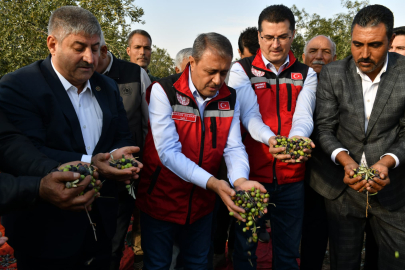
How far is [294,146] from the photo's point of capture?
3.11m

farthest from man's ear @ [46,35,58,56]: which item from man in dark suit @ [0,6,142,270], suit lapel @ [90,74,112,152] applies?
suit lapel @ [90,74,112,152]

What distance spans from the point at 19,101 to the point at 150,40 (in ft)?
13.0

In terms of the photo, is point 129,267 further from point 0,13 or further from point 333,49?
point 0,13

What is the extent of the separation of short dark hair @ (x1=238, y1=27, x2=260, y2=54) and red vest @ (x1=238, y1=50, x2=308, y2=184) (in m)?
1.59

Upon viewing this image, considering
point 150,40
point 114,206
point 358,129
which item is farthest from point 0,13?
point 358,129

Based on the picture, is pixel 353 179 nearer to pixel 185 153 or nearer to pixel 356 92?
pixel 356 92

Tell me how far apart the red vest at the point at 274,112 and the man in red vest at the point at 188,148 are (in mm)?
461

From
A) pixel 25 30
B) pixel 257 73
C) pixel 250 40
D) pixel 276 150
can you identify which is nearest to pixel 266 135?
pixel 276 150

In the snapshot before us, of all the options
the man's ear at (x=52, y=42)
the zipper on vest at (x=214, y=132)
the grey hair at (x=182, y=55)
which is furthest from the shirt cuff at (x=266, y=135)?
the grey hair at (x=182, y=55)

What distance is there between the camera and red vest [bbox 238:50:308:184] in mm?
3561

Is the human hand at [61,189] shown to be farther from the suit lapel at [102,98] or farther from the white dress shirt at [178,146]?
the white dress shirt at [178,146]

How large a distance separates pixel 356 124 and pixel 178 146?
177 cm

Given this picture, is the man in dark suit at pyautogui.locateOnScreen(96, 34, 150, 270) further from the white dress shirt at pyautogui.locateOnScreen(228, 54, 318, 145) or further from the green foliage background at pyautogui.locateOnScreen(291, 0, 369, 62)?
the green foliage background at pyautogui.locateOnScreen(291, 0, 369, 62)

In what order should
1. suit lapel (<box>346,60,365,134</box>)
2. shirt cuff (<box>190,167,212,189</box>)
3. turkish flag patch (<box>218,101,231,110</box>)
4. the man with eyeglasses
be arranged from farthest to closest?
the man with eyeglasses → suit lapel (<box>346,60,365,134</box>) → turkish flag patch (<box>218,101,231,110</box>) → shirt cuff (<box>190,167,212,189</box>)
